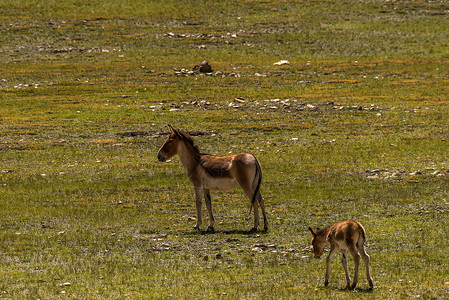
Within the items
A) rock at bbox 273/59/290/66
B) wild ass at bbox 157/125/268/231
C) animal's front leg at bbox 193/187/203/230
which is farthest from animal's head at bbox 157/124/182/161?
rock at bbox 273/59/290/66

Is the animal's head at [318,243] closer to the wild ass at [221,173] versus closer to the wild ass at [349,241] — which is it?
the wild ass at [349,241]

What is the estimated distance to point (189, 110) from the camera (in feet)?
164

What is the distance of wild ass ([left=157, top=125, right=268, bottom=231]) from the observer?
22781 millimetres

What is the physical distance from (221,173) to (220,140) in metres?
17.9

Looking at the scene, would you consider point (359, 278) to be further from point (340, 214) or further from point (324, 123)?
point (324, 123)

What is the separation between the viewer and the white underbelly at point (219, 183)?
2309cm

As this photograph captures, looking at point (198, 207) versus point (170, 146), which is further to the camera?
point (170, 146)

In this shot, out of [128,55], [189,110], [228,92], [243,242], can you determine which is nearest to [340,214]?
[243,242]

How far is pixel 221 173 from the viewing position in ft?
75.7

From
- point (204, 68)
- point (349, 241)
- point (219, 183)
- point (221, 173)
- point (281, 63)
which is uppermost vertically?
point (349, 241)

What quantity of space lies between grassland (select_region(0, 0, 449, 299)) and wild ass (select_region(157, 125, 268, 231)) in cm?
100

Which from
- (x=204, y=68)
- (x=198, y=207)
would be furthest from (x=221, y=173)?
(x=204, y=68)

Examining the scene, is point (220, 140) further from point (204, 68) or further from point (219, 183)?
point (204, 68)

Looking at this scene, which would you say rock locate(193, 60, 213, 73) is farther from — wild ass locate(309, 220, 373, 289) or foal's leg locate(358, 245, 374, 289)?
foal's leg locate(358, 245, 374, 289)
